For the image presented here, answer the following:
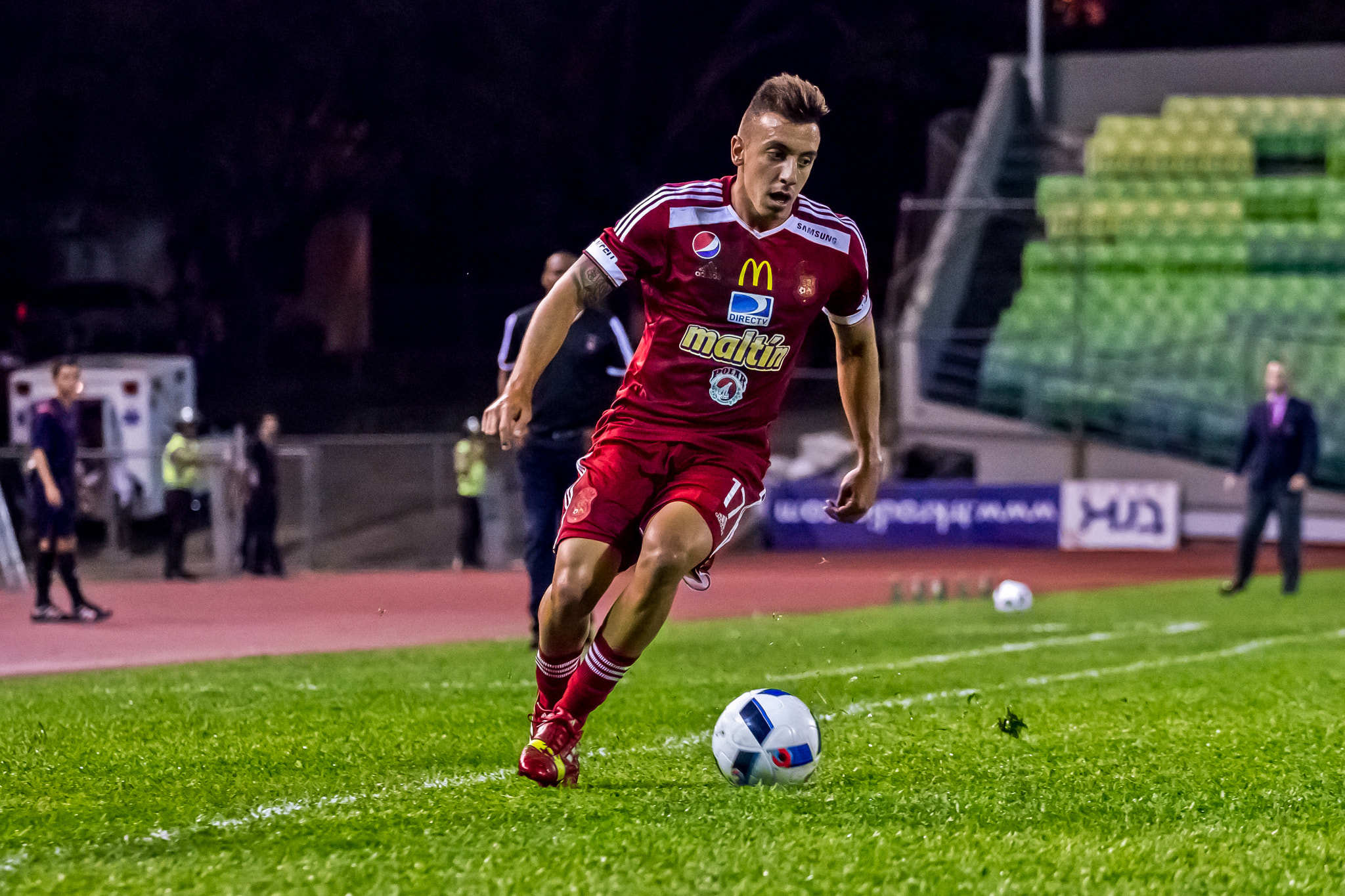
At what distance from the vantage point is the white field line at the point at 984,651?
897 centimetres

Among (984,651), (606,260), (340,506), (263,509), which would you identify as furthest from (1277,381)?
(340,506)

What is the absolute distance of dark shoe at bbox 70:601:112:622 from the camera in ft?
44.6

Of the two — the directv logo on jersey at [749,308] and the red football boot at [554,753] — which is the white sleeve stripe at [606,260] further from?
the red football boot at [554,753]

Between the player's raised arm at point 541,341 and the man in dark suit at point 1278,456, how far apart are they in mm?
9731

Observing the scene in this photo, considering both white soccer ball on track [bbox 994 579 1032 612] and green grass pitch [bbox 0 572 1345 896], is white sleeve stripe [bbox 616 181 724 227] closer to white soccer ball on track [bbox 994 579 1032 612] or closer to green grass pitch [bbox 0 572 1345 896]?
green grass pitch [bbox 0 572 1345 896]

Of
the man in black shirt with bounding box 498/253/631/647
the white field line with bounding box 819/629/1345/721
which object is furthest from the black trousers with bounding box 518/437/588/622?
the white field line with bounding box 819/629/1345/721

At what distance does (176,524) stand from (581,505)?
13.8m

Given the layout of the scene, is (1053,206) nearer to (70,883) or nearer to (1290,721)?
(1290,721)

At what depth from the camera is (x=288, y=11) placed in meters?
27.8

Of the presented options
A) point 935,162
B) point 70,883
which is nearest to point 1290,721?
point 70,883

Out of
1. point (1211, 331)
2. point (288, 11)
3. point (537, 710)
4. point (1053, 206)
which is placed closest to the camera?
point (537, 710)

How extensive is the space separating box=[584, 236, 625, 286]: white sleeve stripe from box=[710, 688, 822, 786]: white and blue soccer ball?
1.40 meters

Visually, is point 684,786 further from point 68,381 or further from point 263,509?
point 263,509

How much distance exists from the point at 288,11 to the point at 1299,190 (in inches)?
656
